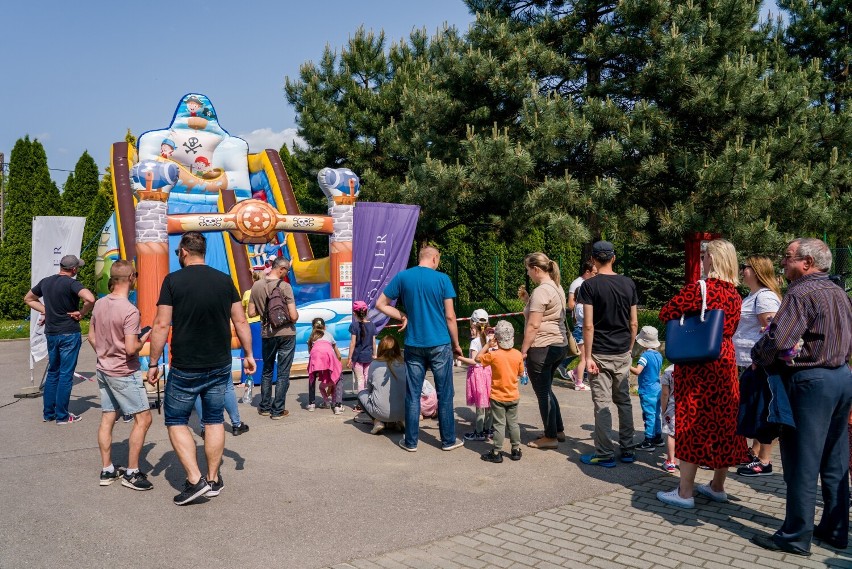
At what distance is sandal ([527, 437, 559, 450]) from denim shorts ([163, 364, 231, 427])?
9.10ft

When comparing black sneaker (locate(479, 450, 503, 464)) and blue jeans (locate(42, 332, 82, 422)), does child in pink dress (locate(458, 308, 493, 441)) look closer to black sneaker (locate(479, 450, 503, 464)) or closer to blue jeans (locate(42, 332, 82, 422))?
black sneaker (locate(479, 450, 503, 464))

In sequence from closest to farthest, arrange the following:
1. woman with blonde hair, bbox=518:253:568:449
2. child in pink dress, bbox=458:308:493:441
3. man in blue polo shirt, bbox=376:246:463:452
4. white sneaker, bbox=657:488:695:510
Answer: white sneaker, bbox=657:488:695:510, woman with blonde hair, bbox=518:253:568:449, man in blue polo shirt, bbox=376:246:463:452, child in pink dress, bbox=458:308:493:441

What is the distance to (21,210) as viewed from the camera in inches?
858

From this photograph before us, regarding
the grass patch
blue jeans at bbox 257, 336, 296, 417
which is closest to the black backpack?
blue jeans at bbox 257, 336, 296, 417

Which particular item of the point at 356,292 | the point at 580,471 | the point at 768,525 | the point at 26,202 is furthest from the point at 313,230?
the point at 26,202

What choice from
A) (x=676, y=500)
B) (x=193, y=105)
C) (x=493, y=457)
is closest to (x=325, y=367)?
(x=493, y=457)

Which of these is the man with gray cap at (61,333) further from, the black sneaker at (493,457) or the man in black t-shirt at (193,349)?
the black sneaker at (493,457)

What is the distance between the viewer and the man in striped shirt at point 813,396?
376 centimetres

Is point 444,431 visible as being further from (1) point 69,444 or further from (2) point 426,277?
(1) point 69,444

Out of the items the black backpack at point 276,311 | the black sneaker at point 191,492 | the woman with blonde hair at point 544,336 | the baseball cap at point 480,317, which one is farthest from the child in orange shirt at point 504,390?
the black backpack at point 276,311

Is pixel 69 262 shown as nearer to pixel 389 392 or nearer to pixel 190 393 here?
pixel 190 393

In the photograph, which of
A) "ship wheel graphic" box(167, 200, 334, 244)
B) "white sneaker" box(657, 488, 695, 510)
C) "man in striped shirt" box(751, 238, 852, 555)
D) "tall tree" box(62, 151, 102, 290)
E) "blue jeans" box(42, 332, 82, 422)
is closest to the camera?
"man in striped shirt" box(751, 238, 852, 555)

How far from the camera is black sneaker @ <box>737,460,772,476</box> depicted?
5.25 meters

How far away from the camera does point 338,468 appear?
5.47 m
